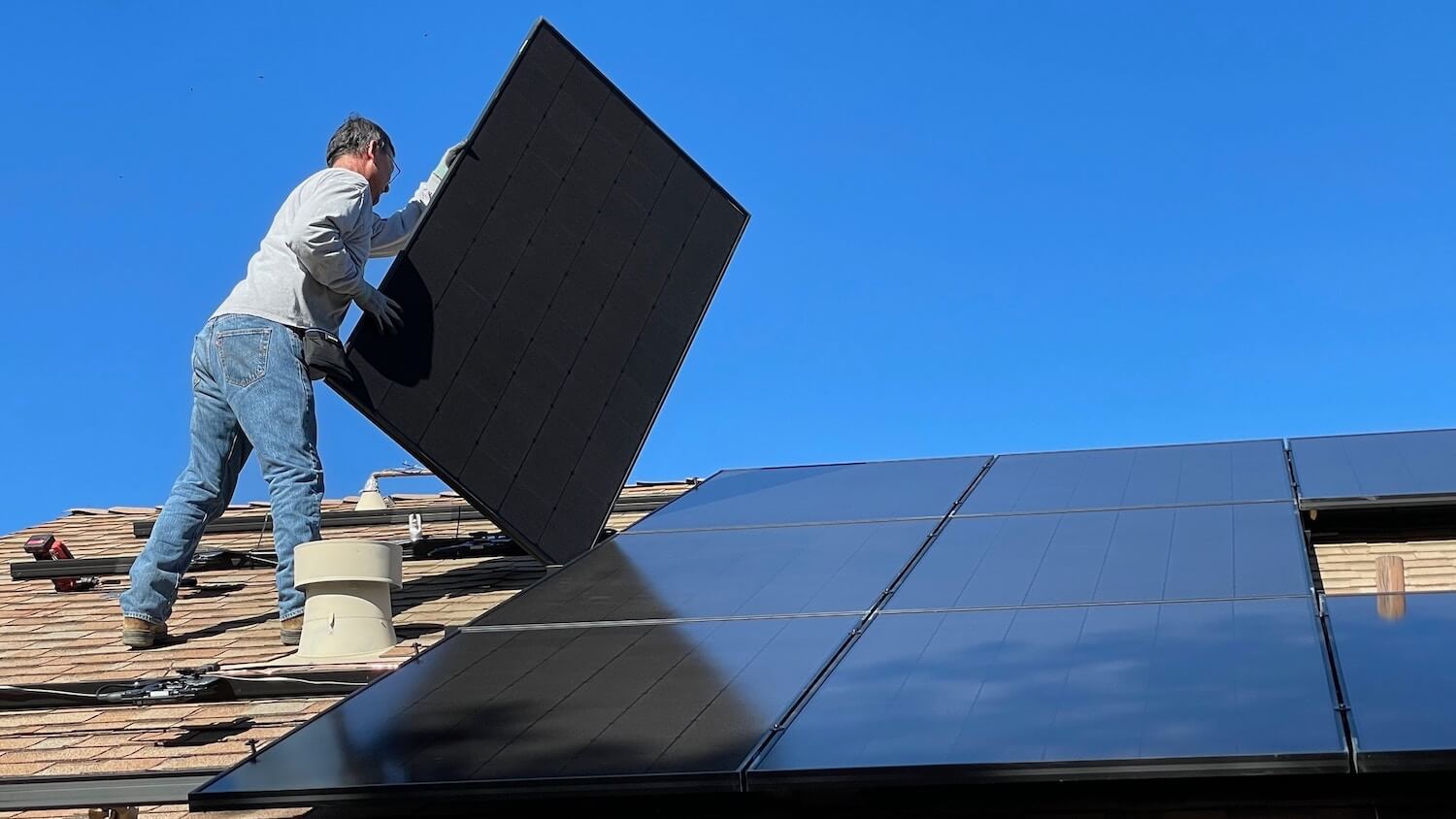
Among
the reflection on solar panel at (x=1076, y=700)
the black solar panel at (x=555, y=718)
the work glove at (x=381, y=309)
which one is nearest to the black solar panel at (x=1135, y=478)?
the reflection on solar panel at (x=1076, y=700)

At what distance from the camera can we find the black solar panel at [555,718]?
→ 4.05 metres

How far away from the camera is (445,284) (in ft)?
23.2

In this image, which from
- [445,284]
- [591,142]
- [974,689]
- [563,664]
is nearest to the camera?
[974,689]

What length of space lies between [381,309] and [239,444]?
1150 mm

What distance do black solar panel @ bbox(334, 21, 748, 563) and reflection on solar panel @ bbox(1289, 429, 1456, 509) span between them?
2.99 metres

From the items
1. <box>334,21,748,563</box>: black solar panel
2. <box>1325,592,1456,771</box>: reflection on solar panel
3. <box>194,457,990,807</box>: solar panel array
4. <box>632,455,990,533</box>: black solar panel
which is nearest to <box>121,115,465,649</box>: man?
<box>334,21,748,563</box>: black solar panel

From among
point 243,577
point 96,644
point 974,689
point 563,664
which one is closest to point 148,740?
point 563,664

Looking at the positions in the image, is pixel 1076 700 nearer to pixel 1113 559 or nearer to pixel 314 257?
pixel 1113 559

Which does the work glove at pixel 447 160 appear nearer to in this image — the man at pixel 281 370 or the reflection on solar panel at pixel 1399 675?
the man at pixel 281 370

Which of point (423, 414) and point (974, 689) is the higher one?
point (423, 414)

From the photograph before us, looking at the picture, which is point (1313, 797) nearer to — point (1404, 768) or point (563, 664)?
point (1404, 768)

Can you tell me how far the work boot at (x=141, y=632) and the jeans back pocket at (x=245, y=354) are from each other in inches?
45.0

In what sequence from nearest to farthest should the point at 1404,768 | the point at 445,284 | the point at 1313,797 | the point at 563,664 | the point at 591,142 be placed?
1. the point at 1404,768
2. the point at 1313,797
3. the point at 563,664
4. the point at 445,284
5. the point at 591,142

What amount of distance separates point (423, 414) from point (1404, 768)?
14.0ft
